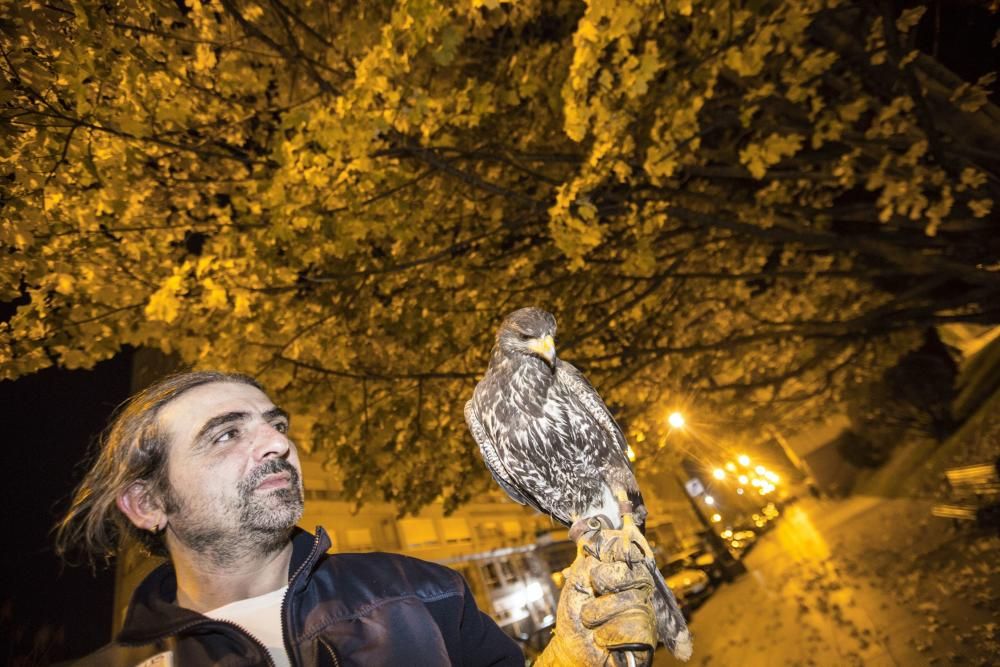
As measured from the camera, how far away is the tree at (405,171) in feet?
13.1

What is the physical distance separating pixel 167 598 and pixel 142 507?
366mm

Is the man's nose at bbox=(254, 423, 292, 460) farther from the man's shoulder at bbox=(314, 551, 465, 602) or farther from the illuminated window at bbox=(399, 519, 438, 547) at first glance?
the illuminated window at bbox=(399, 519, 438, 547)

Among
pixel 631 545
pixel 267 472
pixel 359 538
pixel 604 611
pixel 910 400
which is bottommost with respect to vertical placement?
pixel 910 400

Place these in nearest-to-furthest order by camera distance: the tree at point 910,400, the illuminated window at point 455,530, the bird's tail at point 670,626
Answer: the bird's tail at point 670,626, the tree at point 910,400, the illuminated window at point 455,530

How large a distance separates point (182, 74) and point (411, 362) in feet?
14.6

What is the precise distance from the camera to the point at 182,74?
500 centimetres

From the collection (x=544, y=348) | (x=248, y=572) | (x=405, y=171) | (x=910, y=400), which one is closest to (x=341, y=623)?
(x=248, y=572)

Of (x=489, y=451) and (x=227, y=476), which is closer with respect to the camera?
(x=227, y=476)

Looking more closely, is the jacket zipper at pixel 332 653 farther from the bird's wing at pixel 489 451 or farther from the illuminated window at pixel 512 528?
the illuminated window at pixel 512 528

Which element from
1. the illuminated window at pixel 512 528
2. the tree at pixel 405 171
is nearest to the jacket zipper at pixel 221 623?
the tree at pixel 405 171

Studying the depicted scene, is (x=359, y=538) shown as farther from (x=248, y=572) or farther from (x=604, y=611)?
(x=604, y=611)

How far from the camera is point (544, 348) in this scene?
241cm

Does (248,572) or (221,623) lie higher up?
(248,572)

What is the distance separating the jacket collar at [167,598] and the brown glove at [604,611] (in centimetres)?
95
